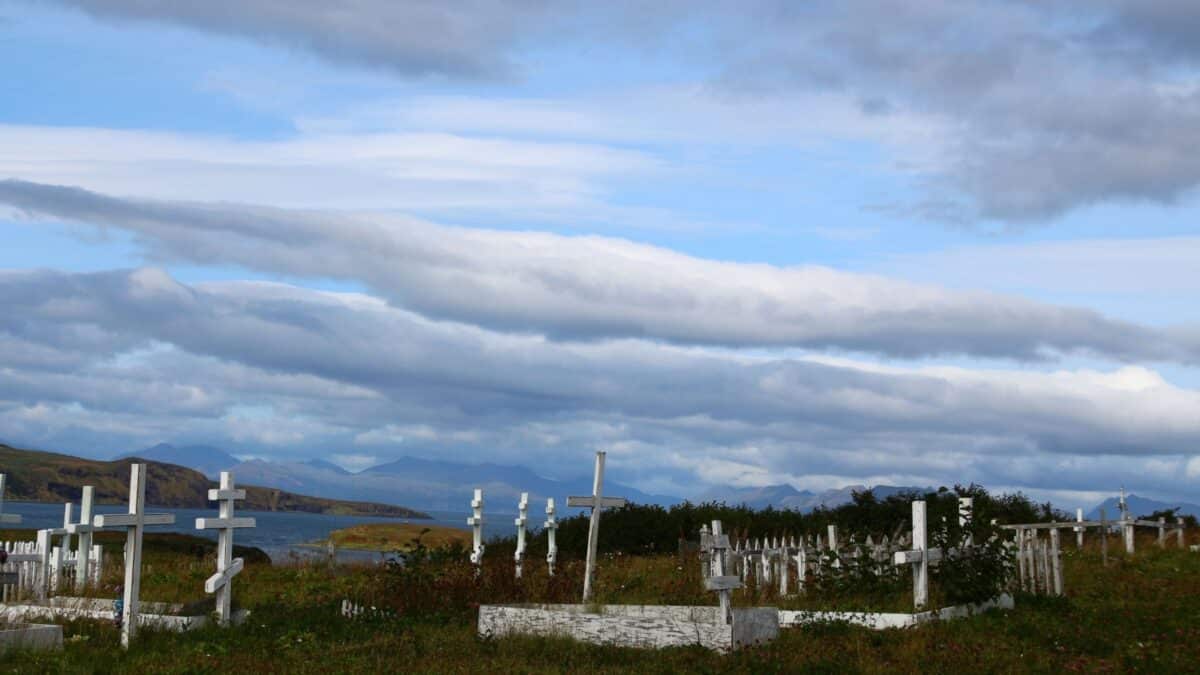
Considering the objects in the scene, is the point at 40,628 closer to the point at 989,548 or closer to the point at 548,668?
the point at 548,668

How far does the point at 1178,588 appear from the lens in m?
25.1

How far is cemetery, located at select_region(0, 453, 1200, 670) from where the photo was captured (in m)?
16.6

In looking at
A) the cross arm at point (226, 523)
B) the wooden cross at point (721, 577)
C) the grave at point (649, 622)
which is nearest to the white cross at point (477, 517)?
the cross arm at point (226, 523)

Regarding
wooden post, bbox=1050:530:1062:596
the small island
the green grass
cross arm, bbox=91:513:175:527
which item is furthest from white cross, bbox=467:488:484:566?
the small island

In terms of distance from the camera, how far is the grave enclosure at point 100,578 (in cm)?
1752

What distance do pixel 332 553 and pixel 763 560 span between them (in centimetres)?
1399

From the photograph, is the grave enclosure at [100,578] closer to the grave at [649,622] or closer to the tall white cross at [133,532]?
the tall white cross at [133,532]

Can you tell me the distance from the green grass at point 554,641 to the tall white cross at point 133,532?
41 cm

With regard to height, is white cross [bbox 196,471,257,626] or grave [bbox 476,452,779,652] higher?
white cross [bbox 196,471,257,626]

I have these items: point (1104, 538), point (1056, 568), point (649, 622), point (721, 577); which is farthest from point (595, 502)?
point (1104, 538)

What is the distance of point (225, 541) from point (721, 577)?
8223mm

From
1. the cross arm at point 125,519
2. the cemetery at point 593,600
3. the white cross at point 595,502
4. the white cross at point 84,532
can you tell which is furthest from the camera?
the white cross at point 84,532

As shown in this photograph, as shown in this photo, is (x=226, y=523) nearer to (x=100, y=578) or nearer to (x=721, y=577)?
(x=100, y=578)

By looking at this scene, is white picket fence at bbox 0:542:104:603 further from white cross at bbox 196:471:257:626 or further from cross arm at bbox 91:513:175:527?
cross arm at bbox 91:513:175:527
